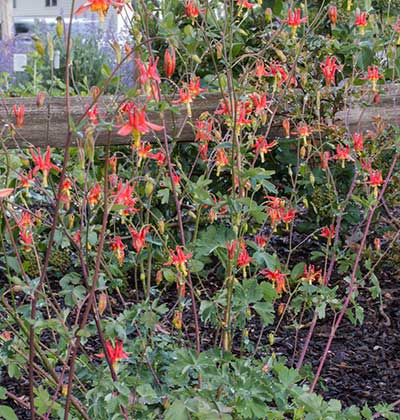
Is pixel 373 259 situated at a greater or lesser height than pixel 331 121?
lesser

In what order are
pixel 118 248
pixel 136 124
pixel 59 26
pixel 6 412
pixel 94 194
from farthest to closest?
pixel 118 248
pixel 94 194
pixel 6 412
pixel 59 26
pixel 136 124

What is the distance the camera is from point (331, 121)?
329 cm

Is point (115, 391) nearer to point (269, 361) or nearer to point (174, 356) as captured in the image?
point (174, 356)

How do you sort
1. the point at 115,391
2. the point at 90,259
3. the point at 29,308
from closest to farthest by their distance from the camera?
the point at 115,391
the point at 29,308
the point at 90,259

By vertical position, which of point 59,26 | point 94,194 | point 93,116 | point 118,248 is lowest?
point 118,248

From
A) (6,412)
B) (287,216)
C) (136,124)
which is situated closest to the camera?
(136,124)

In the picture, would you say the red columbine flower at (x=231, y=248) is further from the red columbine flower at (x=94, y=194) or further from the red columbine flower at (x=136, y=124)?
the red columbine flower at (x=136, y=124)

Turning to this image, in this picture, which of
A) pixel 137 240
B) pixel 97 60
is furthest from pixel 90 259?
pixel 97 60

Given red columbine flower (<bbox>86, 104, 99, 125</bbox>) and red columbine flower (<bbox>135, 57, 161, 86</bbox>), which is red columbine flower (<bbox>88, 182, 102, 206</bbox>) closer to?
red columbine flower (<bbox>86, 104, 99, 125</bbox>)

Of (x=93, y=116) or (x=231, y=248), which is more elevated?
(x=93, y=116)

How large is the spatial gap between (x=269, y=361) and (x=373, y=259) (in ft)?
4.40

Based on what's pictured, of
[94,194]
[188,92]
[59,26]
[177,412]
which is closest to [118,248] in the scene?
[94,194]

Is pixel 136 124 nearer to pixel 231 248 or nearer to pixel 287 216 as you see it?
pixel 231 248

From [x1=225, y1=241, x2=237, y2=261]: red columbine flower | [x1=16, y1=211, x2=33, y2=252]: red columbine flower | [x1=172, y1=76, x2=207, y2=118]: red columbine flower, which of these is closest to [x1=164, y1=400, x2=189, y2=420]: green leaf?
[x1=225, y1=241, x2=237, y2=261]: red columbine flower
